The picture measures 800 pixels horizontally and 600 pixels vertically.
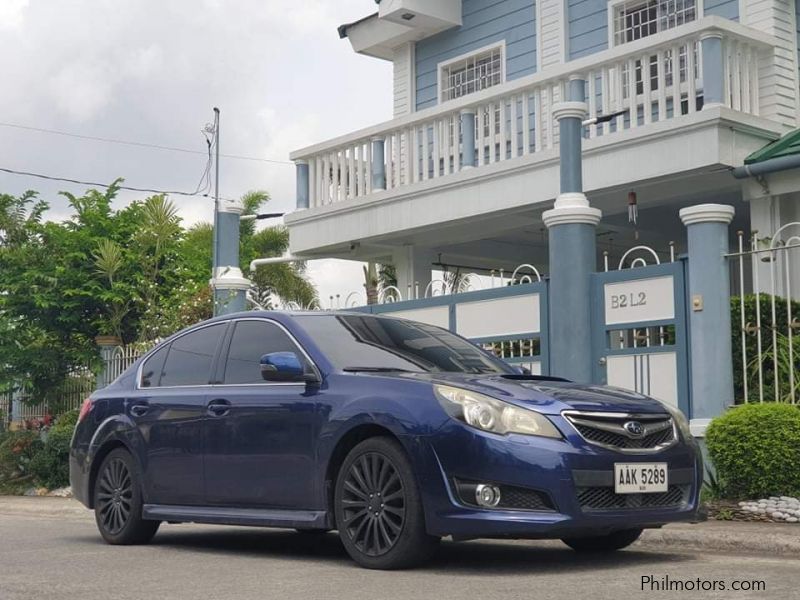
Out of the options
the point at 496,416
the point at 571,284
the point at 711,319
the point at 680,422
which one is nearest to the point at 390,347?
the point at 496,416

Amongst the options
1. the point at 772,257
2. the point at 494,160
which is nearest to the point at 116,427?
the point at 772,257

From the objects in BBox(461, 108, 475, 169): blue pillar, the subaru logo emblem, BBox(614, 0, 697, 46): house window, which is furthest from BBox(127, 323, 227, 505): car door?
BBox(614, 0, 697, 46): house window

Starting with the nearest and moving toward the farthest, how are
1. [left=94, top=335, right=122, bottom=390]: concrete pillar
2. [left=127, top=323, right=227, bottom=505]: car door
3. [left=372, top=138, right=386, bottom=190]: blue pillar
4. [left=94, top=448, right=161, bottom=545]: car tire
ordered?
[left=127, top=323, right=227, bottom=505]: car door < [left=94, top=448, right=161, bottom=545]: car tire < [left=372, top=138, right=386, bottom=190]: blue pillar < [left=94, top=335, right=122, bottom=390]: concrete pillar

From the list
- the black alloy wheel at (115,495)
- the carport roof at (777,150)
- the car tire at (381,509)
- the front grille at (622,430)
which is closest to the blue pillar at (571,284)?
the carport roof at (777,150)

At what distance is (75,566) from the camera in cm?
755

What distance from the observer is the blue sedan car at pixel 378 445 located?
21.4ft

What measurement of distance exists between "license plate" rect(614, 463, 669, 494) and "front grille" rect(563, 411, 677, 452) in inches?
3.9

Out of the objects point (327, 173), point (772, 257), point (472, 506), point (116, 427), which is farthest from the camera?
point (327, 173)

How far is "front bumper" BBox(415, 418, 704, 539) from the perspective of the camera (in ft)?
21.2

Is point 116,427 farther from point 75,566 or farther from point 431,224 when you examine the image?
point 431,224

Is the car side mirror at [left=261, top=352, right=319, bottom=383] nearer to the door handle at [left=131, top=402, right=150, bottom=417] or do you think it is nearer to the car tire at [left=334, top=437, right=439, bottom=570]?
the car tire at [left=334, top=437, right=439, bottom=570]

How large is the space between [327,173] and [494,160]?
323 cm

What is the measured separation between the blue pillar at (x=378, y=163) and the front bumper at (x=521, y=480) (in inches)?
414

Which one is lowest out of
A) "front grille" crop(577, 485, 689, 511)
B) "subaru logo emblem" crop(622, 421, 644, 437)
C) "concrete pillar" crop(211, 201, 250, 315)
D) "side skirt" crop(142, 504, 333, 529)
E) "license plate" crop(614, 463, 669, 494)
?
"side skirt" crop(142, 504, 333, 529)
